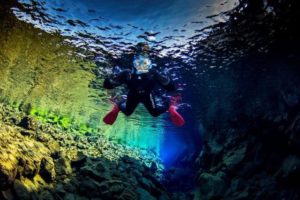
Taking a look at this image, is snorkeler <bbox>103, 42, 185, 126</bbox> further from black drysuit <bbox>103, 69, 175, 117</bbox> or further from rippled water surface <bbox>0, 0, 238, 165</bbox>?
rippled water surface <bbox>0, 0, 238, 165</bbox>

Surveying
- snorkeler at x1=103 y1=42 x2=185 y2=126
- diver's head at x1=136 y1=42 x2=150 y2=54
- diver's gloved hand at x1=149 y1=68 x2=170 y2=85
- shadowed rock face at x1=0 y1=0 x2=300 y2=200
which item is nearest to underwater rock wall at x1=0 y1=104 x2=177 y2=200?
shadowed rock face at x1=0 y1=0 x2=300 y2=200

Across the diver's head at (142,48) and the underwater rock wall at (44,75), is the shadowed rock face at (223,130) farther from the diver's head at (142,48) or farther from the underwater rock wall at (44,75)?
the diver's head at (142,48)

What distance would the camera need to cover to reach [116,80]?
8.59 m

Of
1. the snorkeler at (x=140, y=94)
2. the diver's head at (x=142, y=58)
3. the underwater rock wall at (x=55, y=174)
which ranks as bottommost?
the underwater rock wall at (x=55, y=174)

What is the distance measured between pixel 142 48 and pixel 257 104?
8083mm

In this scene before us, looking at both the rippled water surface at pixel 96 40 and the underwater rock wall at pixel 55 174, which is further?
the rippled water surface at pixel 96 40

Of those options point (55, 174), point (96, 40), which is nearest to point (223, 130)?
point (96, 40)

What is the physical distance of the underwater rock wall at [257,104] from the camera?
1105 cm

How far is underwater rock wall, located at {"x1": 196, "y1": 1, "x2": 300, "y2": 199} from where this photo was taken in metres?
11.0

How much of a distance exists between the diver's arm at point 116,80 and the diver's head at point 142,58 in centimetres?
420

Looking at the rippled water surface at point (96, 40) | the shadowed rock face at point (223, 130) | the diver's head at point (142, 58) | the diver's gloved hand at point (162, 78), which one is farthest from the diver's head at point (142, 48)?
the diver's gloved hand at point (162, 78)

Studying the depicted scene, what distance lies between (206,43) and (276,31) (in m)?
3.04

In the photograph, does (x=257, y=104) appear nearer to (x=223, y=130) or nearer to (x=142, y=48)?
(x=223, y=130)

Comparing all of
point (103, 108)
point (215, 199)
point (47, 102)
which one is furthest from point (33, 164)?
point (47, 102)
